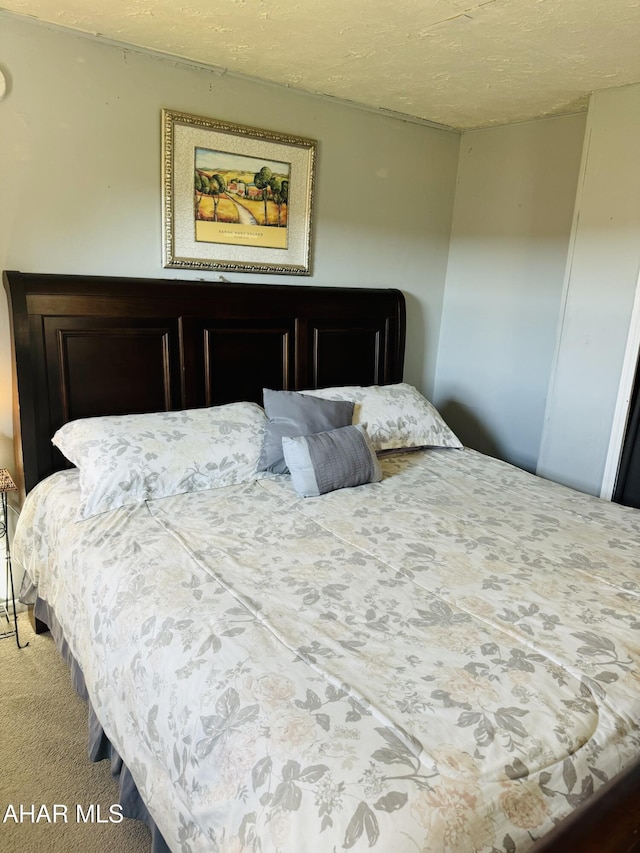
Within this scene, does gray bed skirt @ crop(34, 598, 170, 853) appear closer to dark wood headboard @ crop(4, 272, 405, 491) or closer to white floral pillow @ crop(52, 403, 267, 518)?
white floral pillow @ crop(52, 403, 267, 518)

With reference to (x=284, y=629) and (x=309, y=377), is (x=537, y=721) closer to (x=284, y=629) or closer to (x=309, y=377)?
(x=284, y=629)

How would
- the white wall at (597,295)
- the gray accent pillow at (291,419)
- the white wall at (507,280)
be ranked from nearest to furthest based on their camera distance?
1. the gray accent pillow at (291,419)
2. the white wall at (597,295)
3. the white wall at (507,280)

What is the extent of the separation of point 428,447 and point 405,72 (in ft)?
5.43

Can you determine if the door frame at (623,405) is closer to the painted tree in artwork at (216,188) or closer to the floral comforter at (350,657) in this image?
the floral comforter at (350,657)

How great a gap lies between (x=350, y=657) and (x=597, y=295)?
7.05 feet

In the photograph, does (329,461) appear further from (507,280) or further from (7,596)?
(507,280)

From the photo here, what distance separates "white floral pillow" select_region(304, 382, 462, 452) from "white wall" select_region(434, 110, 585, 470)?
61 cm

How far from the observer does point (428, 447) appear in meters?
2.95

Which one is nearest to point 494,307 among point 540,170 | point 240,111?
point 540,170

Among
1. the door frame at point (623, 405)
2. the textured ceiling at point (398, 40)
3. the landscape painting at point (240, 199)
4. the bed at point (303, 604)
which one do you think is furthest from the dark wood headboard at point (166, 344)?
the door frame at point (623, 405)

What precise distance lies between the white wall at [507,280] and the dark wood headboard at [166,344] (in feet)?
1.89

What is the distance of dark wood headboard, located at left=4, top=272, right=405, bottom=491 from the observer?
230 cm

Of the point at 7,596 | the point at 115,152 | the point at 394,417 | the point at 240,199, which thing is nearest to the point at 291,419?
the point at 394,417

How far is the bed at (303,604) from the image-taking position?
3.42 ft
